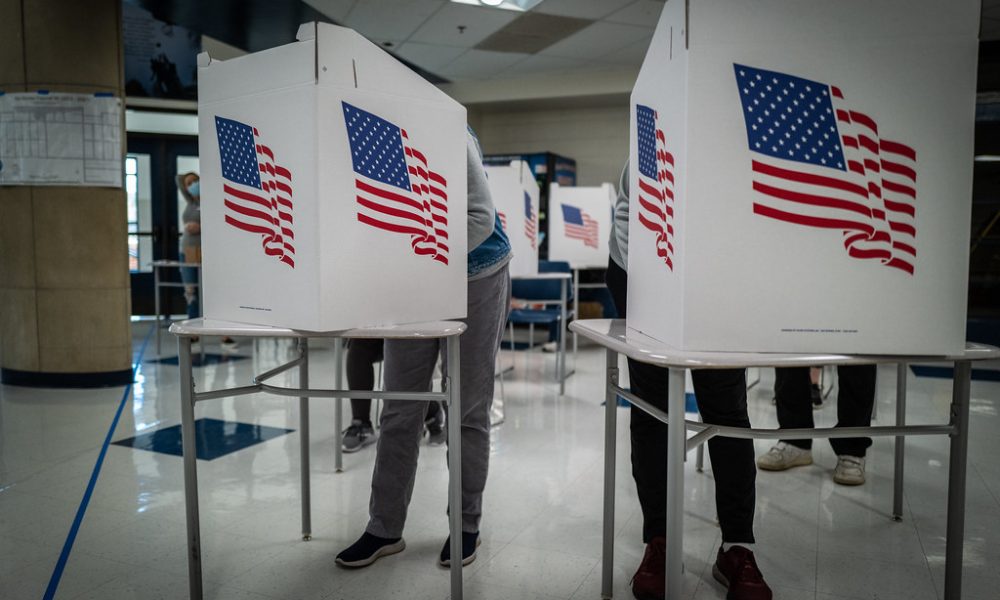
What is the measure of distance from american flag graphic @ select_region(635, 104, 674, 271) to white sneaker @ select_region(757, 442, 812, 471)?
5.38 ft

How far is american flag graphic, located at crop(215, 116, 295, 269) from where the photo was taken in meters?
1.30

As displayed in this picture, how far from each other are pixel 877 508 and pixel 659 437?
101cm

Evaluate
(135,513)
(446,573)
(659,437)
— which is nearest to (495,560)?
(446,573)

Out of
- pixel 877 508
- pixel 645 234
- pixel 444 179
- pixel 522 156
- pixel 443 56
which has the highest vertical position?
pixel 443 56

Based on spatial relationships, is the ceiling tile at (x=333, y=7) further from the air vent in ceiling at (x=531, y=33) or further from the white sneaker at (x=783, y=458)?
the white sneaker at (x=783, y=458)

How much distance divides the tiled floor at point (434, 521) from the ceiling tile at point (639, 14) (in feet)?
11.1

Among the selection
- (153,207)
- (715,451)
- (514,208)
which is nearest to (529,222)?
(514,208)

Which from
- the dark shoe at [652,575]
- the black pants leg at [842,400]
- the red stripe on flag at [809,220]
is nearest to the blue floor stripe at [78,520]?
the dark shoe at [652,575]

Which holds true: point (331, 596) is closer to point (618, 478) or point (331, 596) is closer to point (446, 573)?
point (446, 573)

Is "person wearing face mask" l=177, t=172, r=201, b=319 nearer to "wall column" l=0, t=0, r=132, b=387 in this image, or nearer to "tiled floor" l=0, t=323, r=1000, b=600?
"wall column" l=0, t=0, r=132, b=387

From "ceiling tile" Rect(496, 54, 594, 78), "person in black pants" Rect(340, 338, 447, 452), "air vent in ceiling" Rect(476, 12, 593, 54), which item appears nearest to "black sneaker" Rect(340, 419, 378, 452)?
"person in black pants" Rect(340, 338, 447, 452)

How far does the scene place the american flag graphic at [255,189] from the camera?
130cm

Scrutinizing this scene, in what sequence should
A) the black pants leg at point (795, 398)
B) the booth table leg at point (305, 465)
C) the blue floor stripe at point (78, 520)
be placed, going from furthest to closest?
the black pants leg at point (795, 398), the booth table leg at point (305, 465), the blue floor stripe at point (78, 520)

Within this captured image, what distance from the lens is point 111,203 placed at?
12.6 feet
